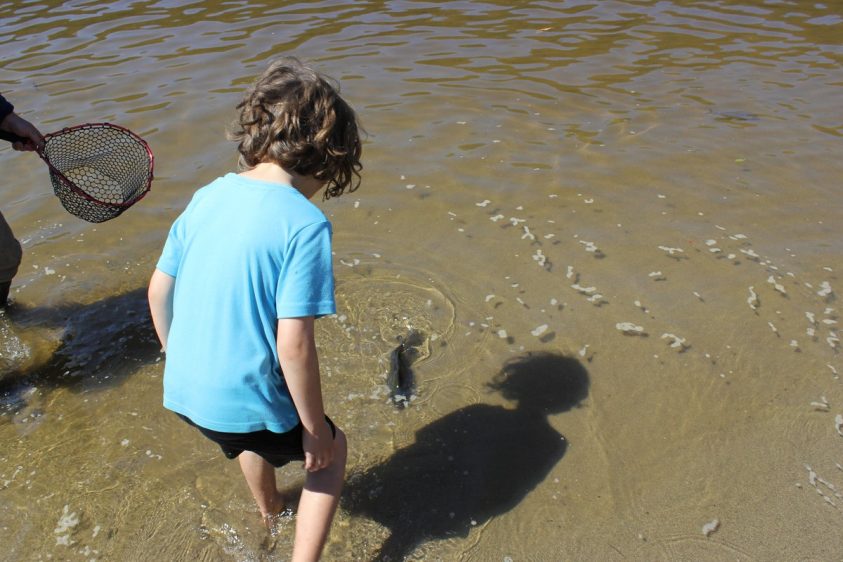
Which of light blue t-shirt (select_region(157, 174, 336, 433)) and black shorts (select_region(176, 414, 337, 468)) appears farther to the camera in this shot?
black shorts (select_region(176, 414, 337, 468))

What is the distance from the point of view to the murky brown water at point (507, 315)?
333cm

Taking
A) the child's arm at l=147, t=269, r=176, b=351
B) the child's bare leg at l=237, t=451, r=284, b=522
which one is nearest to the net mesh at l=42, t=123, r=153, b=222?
the child's arm at l=147, t=269, r=176, b=351

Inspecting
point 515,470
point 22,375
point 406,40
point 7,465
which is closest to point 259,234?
point 515,470

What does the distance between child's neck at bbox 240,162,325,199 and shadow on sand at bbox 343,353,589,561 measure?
1.70 meters

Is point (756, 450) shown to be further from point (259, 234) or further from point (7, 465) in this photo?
point (7, 465)

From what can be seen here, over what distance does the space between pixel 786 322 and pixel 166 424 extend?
3799 millimetres

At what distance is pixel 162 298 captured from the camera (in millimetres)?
2627

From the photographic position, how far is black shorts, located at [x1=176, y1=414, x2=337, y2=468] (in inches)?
100.0

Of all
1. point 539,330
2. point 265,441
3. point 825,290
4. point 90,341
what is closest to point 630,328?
point 539,330

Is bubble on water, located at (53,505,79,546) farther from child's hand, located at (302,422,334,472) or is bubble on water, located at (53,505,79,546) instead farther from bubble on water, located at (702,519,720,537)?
bubble on water, located at (702,519,720,537)

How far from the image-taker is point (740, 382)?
4.02 meters

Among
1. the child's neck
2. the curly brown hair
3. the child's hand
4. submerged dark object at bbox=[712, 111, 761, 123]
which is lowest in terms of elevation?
submerged dark object at bbox=[712, 111, 761, 123]

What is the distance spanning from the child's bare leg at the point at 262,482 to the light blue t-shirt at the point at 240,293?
0.58m

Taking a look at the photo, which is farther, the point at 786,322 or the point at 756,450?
the point at 786,322
